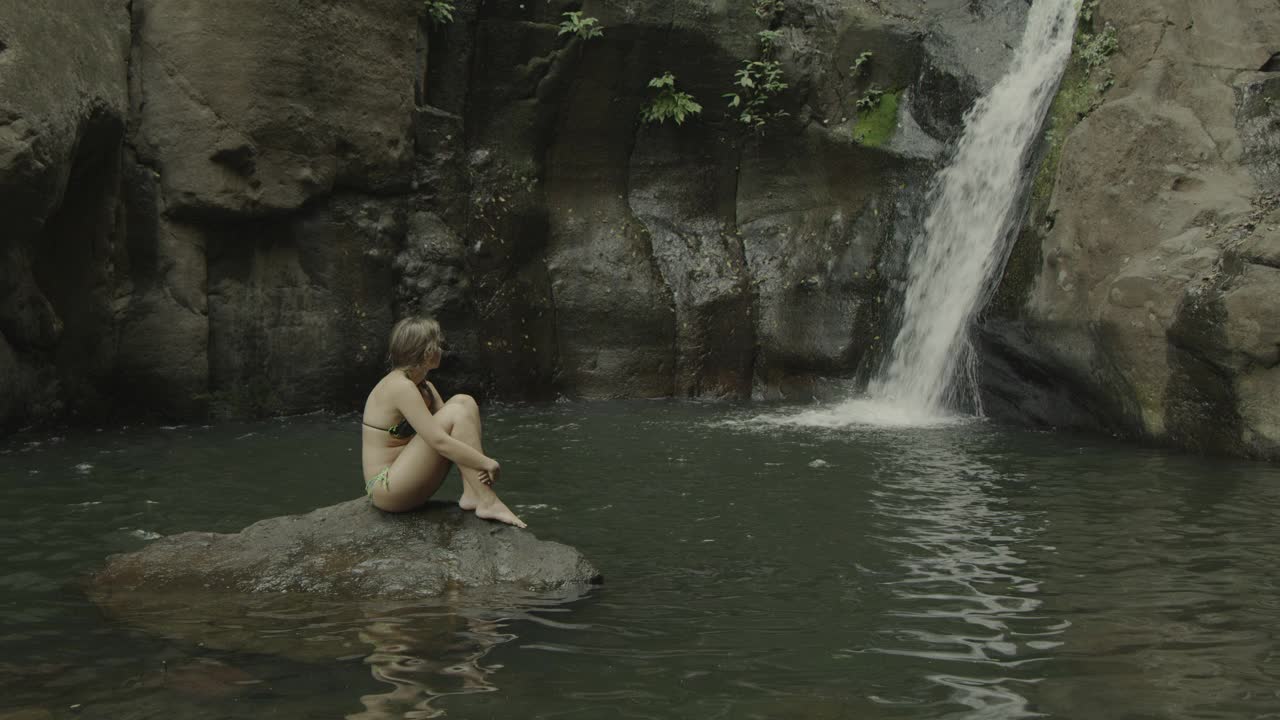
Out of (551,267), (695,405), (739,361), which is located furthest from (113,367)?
(739,361)

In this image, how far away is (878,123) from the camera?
647 inches

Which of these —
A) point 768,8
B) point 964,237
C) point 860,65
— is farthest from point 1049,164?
point 768,8

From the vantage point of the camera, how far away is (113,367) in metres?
12.9

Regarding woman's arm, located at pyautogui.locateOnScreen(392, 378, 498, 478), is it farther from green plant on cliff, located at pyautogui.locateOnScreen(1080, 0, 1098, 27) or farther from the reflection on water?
green plant on cliff, located at pyautogui.locateOnScreen(1080, 0, 1098, 27)

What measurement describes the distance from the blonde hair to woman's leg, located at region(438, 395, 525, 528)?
32 centimetres

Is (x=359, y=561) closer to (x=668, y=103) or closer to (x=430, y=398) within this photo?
(x=430, y=398)

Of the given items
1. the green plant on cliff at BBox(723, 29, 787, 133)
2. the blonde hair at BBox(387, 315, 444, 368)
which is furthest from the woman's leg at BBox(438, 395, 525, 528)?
the green plant on cliff at BBox(723, 29, 787, 133)

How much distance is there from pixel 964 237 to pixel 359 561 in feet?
35.8

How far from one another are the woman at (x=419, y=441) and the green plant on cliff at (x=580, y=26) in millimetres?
9897

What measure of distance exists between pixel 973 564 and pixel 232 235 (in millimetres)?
10292

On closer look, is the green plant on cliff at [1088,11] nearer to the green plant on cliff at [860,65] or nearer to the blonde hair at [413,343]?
the green plant on cliff at [860,65]

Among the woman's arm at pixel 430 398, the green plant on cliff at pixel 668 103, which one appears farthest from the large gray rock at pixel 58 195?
the green plant on cliff at pixel 668 103

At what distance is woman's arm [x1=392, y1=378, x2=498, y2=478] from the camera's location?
241 inches

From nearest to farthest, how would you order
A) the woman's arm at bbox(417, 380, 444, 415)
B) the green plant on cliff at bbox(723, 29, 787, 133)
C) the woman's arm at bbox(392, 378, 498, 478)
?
the woman's arm at bbox(392, 378, 498, 478) → the woman's arm at bbox(417, 380, 444, 415) → the green plant on cliff at bbox(723, 29, 787, 133)
